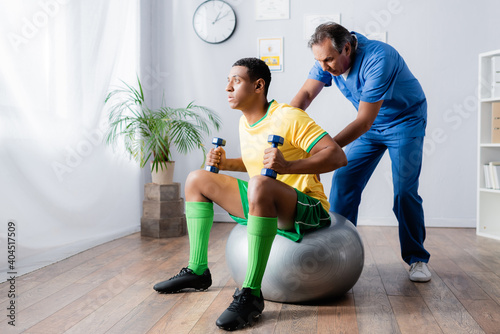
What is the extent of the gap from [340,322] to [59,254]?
5.22 feet

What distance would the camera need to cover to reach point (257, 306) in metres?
1.54

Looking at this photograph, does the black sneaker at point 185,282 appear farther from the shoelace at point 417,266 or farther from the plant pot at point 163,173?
the plant pot at point 163,173

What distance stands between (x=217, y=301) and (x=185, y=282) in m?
0.16

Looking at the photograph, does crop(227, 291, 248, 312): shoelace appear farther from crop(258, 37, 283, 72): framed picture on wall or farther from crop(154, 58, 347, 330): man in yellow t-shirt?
crop(258, 37, 283, 72): framed picture on wall

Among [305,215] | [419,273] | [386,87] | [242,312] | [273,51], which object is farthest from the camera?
[273,51]

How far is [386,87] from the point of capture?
186 cm

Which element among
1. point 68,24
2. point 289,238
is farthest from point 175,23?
point 289,238

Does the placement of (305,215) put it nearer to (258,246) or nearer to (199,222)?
Answer: (258,246)

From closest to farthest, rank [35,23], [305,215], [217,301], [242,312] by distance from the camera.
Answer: [242,312]
[305,215]
[217,301]
[35,23]

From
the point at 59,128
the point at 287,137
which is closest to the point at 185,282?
the point at 287,137

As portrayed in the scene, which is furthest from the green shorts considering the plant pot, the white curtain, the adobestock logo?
the plant pot

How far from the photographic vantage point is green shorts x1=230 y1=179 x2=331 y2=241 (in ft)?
5.22

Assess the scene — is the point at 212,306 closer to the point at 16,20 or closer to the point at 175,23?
the point at 16,20

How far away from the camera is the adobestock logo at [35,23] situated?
219cm
